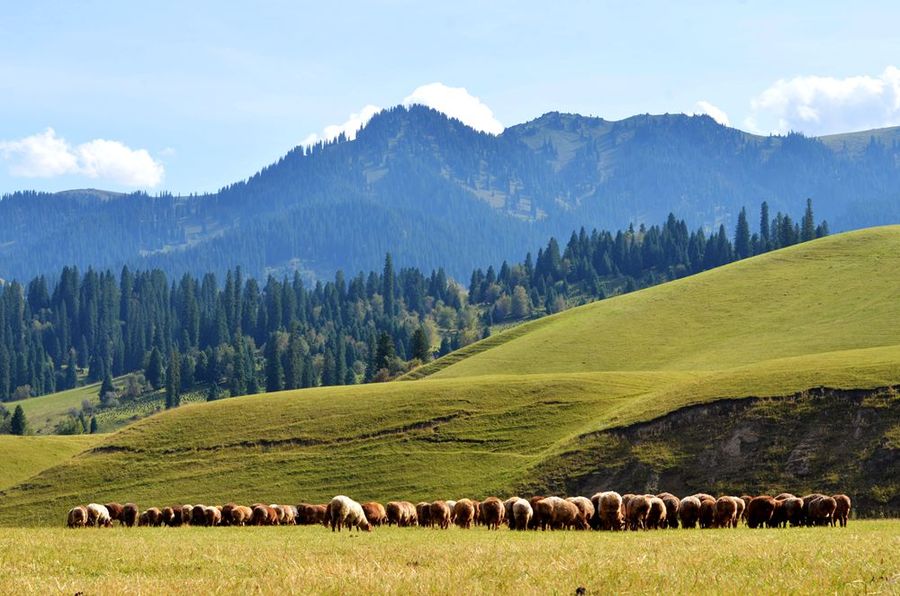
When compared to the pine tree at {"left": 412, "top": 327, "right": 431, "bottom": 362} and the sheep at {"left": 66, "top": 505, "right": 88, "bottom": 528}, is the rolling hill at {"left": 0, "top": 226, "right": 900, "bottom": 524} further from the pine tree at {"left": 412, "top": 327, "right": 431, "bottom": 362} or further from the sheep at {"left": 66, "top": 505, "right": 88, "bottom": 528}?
the pine tree at {"left": 412, "top": 327, "right": 431, "bottom": 362}

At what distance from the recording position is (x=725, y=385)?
7756 centimetres

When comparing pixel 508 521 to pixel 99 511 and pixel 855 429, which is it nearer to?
pixel 99 511

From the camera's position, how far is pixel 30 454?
107188 mm

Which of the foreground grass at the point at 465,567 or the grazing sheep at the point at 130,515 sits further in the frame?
the grazing sheep at the point at 130,515

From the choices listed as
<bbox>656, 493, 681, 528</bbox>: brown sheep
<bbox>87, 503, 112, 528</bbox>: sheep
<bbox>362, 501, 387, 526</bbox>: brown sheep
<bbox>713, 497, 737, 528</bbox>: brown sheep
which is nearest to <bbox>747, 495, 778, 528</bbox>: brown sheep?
<bbox>713, 497, 737, 528</bbox>: brown sheep

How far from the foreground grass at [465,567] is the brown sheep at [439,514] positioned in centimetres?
1513

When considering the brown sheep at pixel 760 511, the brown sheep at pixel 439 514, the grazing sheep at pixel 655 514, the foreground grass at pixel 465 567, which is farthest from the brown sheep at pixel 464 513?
the foreground grass at pixel 465 567

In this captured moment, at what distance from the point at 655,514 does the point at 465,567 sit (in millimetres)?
24134

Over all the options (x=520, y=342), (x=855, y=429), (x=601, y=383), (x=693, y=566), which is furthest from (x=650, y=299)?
(x=693, y=566)

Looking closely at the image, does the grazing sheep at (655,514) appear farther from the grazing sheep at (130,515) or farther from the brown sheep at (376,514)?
the grazing sheep at (130,515)

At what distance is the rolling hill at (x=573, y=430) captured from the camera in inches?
2584

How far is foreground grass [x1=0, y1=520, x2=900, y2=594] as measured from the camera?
18.1 meters

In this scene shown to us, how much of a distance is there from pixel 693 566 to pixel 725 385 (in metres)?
58.9

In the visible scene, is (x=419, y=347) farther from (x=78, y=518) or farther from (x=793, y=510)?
(x=793, y=510)
